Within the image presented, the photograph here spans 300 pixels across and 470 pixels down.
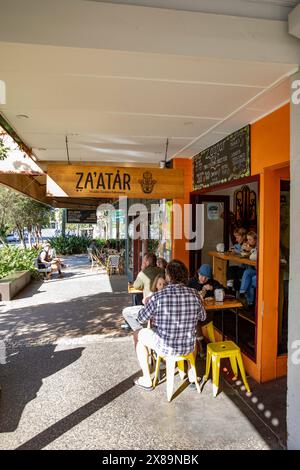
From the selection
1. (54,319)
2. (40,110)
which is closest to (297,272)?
(40,110)

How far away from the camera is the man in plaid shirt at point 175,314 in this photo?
3.17m

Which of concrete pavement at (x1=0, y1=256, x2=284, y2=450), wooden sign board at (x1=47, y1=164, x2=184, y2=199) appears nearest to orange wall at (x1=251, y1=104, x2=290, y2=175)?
wooden sign board at (x1=47, y1=164, x2=184, y2=199)

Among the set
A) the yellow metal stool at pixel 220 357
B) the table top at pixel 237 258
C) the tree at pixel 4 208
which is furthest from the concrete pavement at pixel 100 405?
the tree at pixel 4 208

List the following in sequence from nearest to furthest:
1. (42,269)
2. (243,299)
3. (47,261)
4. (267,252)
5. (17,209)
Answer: (267,252)
(243,299)
(42,269)
(47,261)
(17,209)

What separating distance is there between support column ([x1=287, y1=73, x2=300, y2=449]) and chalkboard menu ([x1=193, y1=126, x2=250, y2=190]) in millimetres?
1355

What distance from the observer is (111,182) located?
4117 mm

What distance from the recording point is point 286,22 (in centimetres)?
237

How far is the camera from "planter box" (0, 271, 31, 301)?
24.1 ft

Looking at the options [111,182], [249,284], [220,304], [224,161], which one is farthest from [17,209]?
[220,304]

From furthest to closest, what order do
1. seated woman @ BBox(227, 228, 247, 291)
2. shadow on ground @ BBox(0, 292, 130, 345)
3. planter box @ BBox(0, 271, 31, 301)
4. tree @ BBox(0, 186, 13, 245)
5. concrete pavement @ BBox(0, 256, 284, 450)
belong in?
tree @ BBox(0, 186, 13, 245) < planter box @ BBox(0, 271, 31, 301) < seated woman @ BBox(227, 228, 247, 291) < shadow on ground @ BBox(0, 292, 130, 345) < concrete pavement @ BBox(0, 256, 284, 450)

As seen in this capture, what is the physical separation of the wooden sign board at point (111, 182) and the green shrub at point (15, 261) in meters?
5.98

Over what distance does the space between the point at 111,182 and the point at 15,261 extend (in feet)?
22.9

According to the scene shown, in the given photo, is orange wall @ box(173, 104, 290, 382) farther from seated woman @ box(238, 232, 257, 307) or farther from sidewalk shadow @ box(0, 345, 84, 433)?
sidewalk shadow @ box(0, 345, 84, 433)

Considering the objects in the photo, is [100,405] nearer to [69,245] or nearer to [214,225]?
[214,225]
